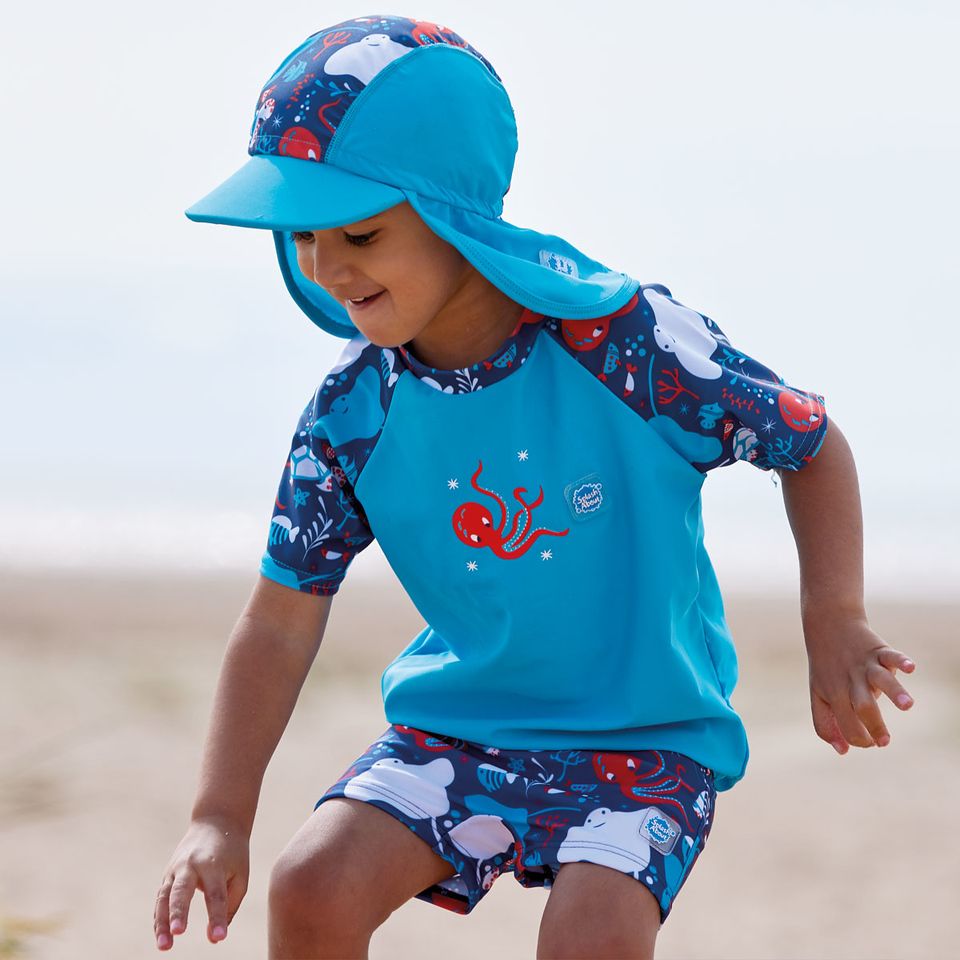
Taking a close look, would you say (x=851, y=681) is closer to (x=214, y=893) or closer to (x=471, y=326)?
(x=471, y=326)

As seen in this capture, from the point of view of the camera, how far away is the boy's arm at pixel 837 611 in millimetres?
1728

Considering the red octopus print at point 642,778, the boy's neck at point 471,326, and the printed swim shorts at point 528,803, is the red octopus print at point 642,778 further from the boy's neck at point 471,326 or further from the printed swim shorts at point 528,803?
the boy's neck at point 471,326

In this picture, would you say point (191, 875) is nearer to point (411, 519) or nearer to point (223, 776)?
point (223, 776)

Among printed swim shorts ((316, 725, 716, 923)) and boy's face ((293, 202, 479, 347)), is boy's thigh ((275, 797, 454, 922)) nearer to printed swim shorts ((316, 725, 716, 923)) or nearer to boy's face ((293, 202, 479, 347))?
printed swim shorts ((316, 725, 716, 923))

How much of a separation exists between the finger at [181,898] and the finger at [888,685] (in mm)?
823

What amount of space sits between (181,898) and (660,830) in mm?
560

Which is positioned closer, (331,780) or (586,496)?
(586,496)

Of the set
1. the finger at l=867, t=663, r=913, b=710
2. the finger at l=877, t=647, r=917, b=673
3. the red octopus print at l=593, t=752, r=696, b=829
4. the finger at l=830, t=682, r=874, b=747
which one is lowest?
the red octopus print at l=593, t=752, r=696, b=829

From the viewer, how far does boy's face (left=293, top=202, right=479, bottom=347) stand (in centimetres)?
177

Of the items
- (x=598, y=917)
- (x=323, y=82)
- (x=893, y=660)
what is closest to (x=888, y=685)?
(x=893, y=660)

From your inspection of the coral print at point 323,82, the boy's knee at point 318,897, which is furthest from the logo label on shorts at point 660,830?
the coral print at point 323,82

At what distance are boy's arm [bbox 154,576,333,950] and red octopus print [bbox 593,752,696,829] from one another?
40 cm

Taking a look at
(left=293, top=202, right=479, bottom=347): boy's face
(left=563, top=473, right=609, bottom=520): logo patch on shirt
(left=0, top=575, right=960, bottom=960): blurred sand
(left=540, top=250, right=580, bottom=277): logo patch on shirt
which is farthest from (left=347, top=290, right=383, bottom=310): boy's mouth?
(left=0, top=575, right=960, bottom=960): blurred sand

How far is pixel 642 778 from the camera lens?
1.81m
